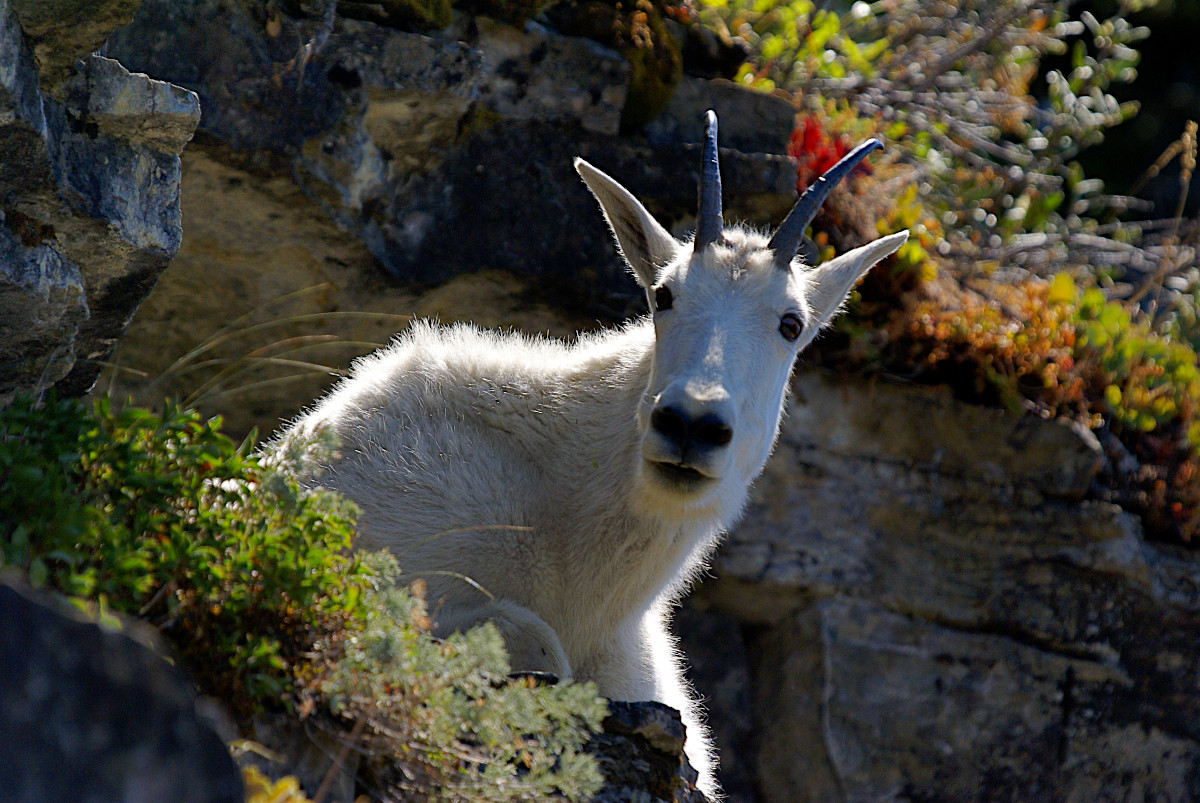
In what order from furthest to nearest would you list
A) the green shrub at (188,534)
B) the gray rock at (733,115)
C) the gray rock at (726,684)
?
the gray rock at (726,684), the gray rock at (733,115), the green shrub at (188,534)

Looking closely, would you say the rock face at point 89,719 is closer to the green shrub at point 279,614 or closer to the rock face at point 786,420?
the green shrub at point 279,614

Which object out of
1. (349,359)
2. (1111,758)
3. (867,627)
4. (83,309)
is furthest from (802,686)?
(83,309)

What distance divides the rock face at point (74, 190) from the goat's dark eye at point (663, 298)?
1970 millimetres

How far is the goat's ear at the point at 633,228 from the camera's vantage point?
195 inches

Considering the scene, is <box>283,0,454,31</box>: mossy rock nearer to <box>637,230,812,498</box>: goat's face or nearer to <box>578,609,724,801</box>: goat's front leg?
<box>637,230,812,498</box>: goat's face

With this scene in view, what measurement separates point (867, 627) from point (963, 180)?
5597 mm

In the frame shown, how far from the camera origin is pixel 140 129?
3.48 meters

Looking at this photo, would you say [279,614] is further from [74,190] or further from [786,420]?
[786,420]

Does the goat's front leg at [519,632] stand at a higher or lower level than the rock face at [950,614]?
higher

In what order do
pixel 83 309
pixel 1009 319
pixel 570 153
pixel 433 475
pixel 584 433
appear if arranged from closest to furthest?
pixel 83 309
pixel 433 475
pixel 584 433
pixel 570 153
pixel 1009 319

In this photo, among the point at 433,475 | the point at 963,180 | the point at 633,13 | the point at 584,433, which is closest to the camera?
the point at 433,475

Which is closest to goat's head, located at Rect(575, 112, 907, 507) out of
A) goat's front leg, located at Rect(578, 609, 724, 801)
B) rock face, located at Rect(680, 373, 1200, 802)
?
goat's front leg, located at Rect(578, 609, 724, 801)

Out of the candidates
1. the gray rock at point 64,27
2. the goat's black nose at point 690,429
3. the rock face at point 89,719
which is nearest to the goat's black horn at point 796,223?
the goat's black nose at point 690,429

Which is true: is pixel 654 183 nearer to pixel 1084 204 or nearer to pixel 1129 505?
pixel 1129 505
